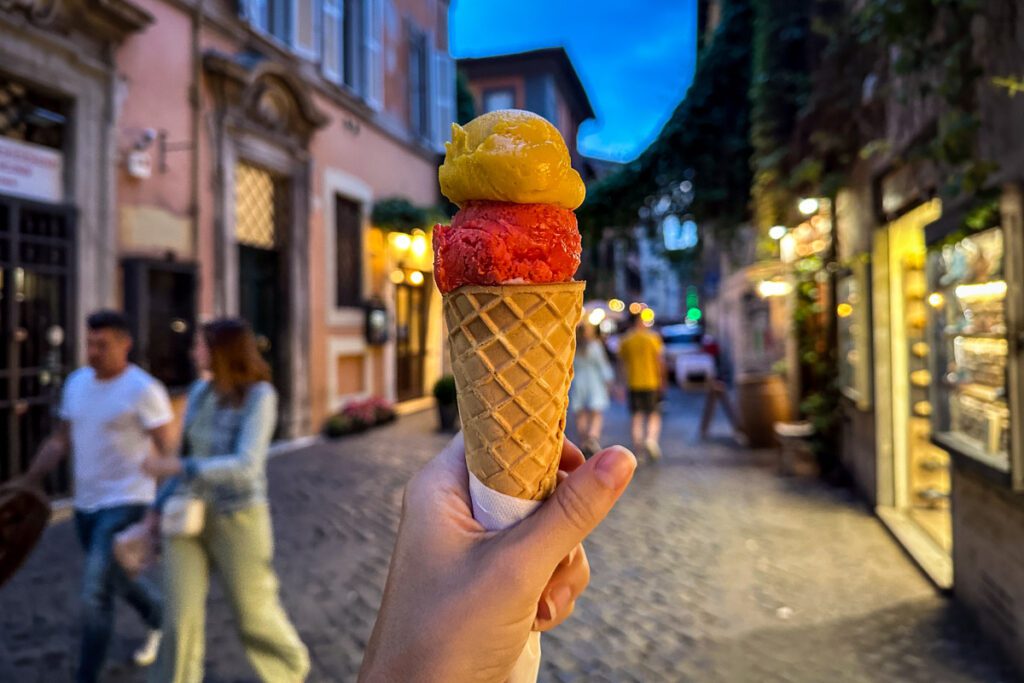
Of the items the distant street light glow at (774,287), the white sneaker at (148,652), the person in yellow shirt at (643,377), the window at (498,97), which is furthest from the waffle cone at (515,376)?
the window at (498,97)

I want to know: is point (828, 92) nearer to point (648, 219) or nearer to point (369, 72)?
point (648, 219)

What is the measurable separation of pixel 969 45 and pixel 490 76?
84.4 feet

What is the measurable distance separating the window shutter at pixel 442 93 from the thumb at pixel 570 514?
603 inches

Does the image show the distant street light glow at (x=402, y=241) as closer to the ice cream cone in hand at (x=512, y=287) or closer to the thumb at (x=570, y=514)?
the ice cream cone in hand at (x=512, y=287)

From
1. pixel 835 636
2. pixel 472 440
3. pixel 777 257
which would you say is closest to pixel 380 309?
pixel 777 257

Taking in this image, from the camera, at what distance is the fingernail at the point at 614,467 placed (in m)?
1.29

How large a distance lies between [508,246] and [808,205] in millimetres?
7738

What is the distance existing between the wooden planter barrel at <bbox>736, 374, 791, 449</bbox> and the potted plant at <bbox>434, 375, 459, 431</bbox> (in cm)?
461

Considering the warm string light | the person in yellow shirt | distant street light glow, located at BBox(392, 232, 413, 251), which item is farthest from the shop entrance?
distant street light glow, located at BBox(392, 232, 413, 251)

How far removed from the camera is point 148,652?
358 cm

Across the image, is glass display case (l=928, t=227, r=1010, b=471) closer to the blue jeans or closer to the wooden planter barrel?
the blue jeans

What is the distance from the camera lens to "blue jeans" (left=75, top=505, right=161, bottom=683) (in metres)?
3.10

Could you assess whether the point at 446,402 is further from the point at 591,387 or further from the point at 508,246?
the point at 508,246

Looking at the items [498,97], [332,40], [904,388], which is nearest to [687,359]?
[332,40]
